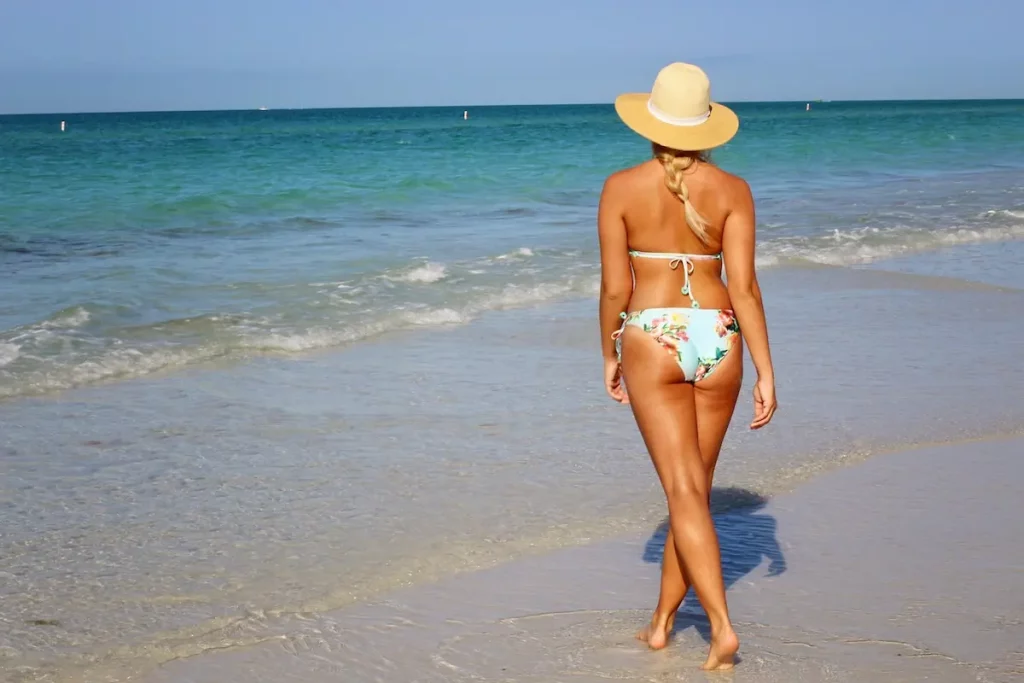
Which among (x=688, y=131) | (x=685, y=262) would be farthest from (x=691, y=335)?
(x=688, y=131)

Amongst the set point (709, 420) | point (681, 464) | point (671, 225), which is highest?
point (671, 225)

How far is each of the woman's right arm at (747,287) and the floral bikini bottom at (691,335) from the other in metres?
0.07

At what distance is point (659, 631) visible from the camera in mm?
3797

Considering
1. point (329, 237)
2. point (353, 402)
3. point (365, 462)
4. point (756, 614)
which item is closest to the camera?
point (756, 614)

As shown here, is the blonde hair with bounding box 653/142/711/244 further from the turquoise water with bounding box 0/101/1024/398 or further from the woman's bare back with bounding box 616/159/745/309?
the turquoise water with bounding box 0/101/1024/398

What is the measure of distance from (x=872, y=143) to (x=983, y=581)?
4039 cm

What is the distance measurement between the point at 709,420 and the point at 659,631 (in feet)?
2.25

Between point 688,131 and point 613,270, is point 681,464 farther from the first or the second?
point 688,131

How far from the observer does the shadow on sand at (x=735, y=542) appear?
4148mm

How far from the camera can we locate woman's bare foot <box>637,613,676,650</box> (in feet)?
12.4

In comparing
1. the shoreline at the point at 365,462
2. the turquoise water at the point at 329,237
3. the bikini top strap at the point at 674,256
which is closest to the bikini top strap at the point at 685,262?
the bikini top strap at the point at 674,256

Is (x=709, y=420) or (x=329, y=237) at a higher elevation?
(x=709, y=420)

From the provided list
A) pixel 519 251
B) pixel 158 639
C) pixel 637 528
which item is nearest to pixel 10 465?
pixel 158 639

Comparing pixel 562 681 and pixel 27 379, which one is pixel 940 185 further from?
pixel 562 681
